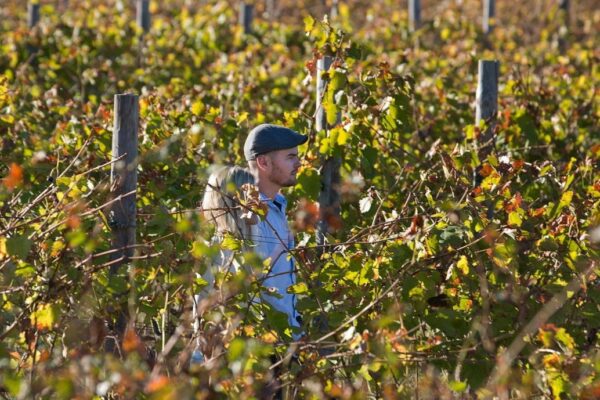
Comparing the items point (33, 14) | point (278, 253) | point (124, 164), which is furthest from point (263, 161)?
point (33, 14)

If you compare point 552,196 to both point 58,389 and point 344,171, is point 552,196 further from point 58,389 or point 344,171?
point 58,389

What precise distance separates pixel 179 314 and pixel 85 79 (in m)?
4.38

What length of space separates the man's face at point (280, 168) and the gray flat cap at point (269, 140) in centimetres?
2

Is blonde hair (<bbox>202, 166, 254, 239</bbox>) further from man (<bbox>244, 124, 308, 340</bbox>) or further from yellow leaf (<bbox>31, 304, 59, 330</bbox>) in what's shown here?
yellow leaf (<bbox>31, 304, 59, 330</bbox>)

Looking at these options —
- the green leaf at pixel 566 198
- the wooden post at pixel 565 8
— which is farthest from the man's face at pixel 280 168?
the wooden post at pixel 565 8

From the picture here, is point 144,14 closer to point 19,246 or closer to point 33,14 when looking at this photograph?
point 33,14

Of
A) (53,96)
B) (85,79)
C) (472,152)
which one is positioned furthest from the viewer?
(85,79)

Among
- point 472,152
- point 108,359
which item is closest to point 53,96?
point 472,152

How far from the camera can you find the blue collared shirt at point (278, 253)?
405 cm

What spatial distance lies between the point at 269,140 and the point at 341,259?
686mm

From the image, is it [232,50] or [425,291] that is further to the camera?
[232,50]

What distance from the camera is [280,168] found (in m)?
4.29

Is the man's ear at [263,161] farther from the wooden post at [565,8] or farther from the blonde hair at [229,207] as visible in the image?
the wooden post at [565,8]

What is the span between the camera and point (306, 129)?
17.1ft
